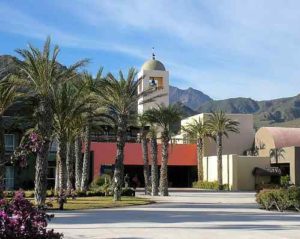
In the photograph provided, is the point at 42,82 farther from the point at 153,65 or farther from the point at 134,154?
the point at 153,65

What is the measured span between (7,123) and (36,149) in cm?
3992

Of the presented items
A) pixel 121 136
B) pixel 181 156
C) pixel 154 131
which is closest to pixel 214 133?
pixel 181 156

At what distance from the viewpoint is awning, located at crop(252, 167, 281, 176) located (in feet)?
194

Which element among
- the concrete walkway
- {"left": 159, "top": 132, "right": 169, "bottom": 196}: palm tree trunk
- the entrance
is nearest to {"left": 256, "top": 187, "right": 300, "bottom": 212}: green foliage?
the concrete walkway

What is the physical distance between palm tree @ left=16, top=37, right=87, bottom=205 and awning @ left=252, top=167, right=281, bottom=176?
35.0 metres

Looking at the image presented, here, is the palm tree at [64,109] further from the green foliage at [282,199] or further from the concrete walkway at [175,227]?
the concrete walkway at [175,227]

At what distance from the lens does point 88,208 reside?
1067 inches

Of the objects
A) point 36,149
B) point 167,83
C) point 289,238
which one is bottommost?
point 289,238

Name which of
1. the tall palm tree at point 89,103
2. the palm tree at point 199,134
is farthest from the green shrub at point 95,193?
the palm tree at point 199,134

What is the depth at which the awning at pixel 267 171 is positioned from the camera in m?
59.2

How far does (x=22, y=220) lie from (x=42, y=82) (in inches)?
671

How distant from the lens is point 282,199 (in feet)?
86.8

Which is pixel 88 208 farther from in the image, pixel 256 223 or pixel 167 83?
pixel 167 83

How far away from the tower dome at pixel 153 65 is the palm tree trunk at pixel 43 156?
5194 centimetres
